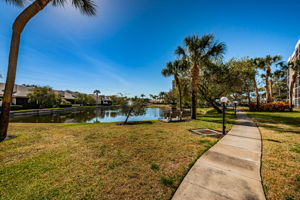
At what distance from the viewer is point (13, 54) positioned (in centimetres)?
455

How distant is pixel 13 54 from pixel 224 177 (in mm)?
8190

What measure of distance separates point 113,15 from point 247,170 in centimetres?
1122

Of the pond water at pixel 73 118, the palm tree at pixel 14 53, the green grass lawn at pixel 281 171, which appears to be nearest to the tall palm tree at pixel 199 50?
the pond water at pixel 73 118

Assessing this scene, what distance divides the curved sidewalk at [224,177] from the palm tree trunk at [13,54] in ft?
22.5

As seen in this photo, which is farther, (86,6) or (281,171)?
(86,6)

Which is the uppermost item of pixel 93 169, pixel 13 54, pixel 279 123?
pixel 13 54

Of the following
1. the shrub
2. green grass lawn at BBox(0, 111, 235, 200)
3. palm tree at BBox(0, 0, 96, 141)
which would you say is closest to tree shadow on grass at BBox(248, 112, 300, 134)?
green grass lawn at BBox(0, 111, 235, 200)

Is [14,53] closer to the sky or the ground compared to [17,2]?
closer to the ground

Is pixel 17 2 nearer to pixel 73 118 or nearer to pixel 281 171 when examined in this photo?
pixel 281 171

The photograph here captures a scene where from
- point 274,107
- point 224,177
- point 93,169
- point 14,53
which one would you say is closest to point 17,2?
point 14,53

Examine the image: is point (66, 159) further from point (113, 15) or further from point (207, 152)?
point (113, 15)

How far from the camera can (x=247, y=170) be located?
Result: 8.76 feet

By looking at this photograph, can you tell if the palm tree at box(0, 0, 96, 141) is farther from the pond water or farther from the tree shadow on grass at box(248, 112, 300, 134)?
the tree shadow on grass at box(248, 112, 300, 134)

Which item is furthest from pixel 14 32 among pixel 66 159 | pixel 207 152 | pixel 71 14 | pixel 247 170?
pixel 247 170
